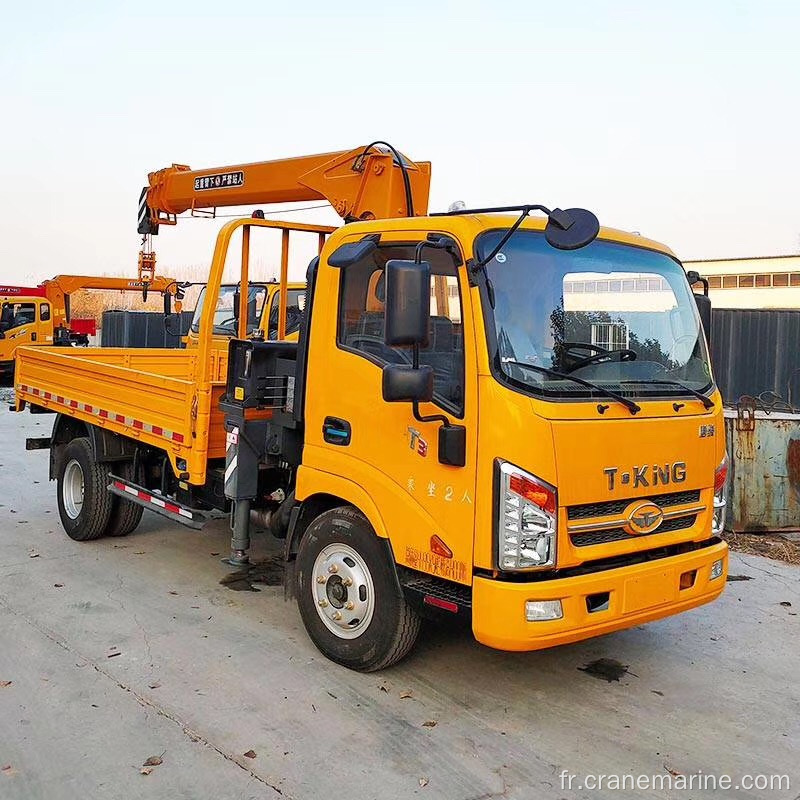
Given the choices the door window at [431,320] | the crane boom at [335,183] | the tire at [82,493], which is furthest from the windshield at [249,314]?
the door window at [431,320]

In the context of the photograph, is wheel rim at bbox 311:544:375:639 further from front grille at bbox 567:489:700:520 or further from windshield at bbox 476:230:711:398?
windshield at bbox 476:230:711:398

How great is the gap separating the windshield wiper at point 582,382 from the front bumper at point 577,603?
0.76m

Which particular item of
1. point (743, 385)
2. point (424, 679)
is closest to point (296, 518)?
point (424, 679)

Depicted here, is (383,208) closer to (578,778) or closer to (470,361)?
(470,361)

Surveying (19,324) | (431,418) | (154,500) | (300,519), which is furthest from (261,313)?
(19,324)

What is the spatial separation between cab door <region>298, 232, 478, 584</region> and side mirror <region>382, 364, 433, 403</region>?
0.21 meters

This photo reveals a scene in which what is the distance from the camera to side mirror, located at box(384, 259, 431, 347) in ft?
11.8

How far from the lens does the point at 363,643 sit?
4.38 metres

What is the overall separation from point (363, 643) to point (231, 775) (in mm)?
1077

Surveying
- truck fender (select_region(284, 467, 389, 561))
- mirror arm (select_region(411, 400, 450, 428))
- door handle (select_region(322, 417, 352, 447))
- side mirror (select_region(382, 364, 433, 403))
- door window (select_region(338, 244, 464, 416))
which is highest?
door window (select_region(338, 244, 464, 416))

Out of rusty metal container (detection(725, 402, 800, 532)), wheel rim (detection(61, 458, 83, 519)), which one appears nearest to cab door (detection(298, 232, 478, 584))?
wheel rim (detection(61, 458, 83, 519))

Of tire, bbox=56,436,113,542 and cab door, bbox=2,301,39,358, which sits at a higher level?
cab door, bbox=2,301,39,358

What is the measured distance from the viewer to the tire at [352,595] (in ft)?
13.9

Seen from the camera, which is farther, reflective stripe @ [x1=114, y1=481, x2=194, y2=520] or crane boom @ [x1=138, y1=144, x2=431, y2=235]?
reflective stripe @ [x1=114, y1=481, x2=194, y2=520]
